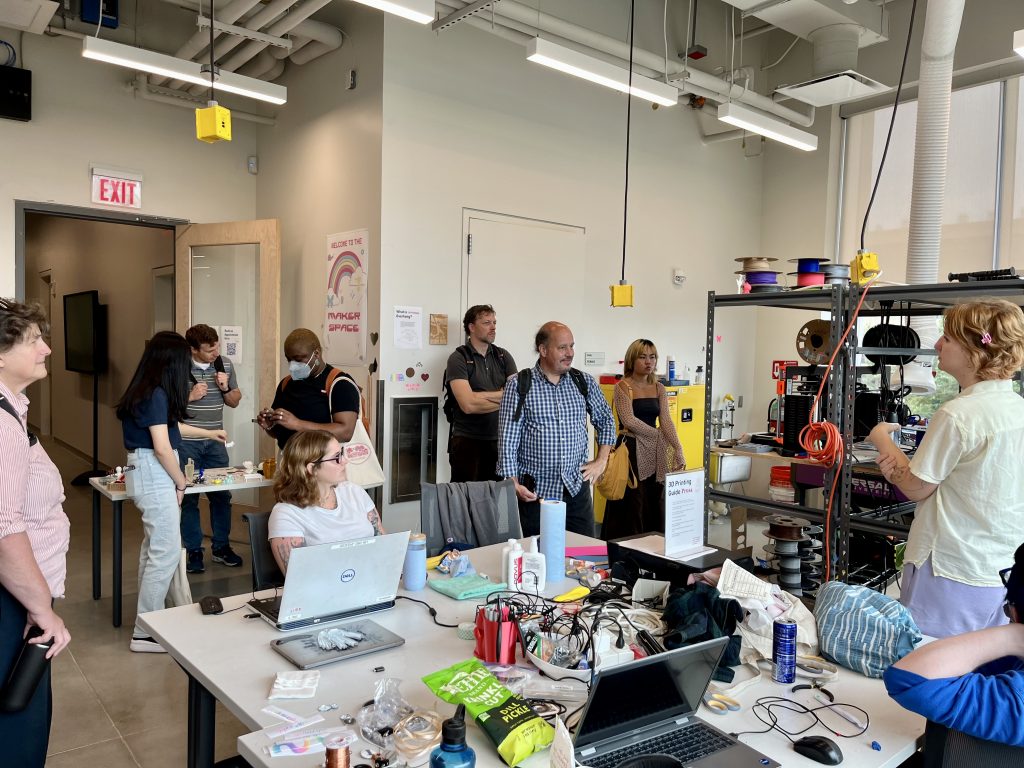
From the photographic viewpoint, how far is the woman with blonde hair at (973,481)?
6.98ft

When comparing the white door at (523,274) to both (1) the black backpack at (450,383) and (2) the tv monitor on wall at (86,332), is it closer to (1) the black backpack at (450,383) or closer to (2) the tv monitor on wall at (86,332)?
(1) the black backpack at (450,383)

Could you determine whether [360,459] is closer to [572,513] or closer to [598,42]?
[572,513]

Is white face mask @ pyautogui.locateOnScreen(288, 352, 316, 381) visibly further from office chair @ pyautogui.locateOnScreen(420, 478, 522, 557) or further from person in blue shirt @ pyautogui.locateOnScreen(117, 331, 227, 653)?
office chair @ pyautogui.locateOnScreen(420, 478, 522, 557)

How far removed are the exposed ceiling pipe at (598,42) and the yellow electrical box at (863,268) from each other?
2.83m

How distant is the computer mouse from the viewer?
1477mm

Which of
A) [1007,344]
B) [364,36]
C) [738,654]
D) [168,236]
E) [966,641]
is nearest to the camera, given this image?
[966,641]

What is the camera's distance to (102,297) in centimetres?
816

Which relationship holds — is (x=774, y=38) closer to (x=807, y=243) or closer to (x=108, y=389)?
(x=807, y=243)

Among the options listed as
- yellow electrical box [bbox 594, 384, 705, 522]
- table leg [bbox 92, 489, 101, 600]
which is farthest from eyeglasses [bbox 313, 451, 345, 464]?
yellow electrical box [bbox 594, 384, 705, 522]

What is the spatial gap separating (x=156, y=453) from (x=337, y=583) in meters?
1.91

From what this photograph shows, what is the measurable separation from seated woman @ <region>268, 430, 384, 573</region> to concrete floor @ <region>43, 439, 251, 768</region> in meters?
0.94

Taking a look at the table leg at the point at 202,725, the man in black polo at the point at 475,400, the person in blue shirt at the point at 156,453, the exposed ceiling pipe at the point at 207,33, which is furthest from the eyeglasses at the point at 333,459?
the exposed ceiling pipe at the point at 207,33

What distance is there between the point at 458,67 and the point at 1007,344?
406cm

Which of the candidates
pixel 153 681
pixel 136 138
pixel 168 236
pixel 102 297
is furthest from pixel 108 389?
pixel 153 681
